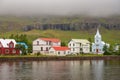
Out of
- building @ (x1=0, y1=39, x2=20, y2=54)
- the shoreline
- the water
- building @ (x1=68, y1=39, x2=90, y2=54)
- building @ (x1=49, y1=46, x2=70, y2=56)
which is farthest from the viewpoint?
building @ (x1=68, y1=39, x2=90, y2=54)

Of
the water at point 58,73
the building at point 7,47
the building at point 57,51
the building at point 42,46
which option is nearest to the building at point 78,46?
the building at point 57,51

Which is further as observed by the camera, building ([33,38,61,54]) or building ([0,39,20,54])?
building ([33,38,61,54])

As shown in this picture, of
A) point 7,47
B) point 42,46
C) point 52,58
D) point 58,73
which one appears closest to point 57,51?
point 42,46

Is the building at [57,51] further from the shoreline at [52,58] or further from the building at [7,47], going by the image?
the building at [7,47]

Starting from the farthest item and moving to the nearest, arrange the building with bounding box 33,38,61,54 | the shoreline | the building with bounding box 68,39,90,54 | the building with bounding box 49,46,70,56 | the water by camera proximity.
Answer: the building with bounding box 68,39,90,54 → the building with bounding box 33,38,61,54 → the building with bounding box 49,46,70,56 → the shoreline → the water

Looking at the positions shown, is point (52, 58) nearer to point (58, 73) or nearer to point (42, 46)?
point (42, 46)

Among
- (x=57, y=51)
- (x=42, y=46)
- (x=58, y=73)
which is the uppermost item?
(x=42, y=46)

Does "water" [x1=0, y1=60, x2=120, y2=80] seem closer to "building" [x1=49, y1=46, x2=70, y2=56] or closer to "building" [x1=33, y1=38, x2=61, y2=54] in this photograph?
"building" [x1=49, y1=46, x2=70, y2=56]

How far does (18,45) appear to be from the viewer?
5768 inches

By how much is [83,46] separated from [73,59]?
115ft

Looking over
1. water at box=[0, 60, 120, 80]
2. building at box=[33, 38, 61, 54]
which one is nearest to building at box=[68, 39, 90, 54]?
building at box=[33, 38, 61, 54]

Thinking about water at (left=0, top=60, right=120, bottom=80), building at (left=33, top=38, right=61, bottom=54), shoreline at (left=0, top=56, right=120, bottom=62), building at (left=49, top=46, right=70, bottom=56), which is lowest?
water at (left=0, top=60, right=120, bottom=80)

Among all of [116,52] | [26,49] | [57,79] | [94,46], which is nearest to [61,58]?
[26,49]

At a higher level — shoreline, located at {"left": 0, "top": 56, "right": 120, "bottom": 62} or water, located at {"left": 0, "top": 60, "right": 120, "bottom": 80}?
shoreline, located at {"left": 0, "top": 56, "right": 120, "bottom": 62}
